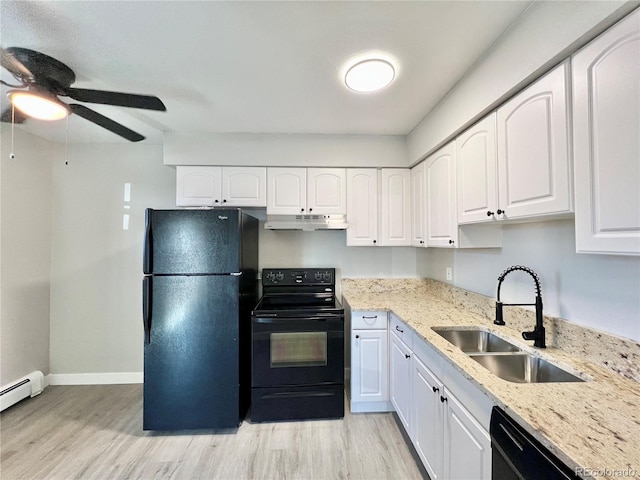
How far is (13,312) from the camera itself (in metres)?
2.48

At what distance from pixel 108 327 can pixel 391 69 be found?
3550 mm

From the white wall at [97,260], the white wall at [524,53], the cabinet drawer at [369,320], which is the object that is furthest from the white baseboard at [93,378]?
the white wall at [524,53]

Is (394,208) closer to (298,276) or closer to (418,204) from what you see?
(418,204)

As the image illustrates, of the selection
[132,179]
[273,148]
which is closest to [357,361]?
[273,148]

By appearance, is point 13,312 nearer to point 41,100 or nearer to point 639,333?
point 41,100

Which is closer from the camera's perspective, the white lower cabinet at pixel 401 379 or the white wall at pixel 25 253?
the white lower cabinet at pixel 401 379

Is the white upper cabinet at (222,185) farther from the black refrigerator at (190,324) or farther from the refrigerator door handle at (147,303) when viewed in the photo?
the refrigerator door handle at (147,303)

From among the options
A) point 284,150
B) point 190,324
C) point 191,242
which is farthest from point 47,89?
point 190,324

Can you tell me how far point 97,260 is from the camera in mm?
2867

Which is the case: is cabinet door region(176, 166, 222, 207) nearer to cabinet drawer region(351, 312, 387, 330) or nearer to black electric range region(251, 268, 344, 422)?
black electric range region(251, 268, 344, 422)

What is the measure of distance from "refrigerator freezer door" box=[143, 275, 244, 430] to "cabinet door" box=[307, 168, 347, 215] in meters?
1.14

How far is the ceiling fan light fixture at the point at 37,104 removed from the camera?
59.2 inches

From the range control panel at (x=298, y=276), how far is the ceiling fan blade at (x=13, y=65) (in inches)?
82.7

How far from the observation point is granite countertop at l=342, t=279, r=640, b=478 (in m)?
0.68
